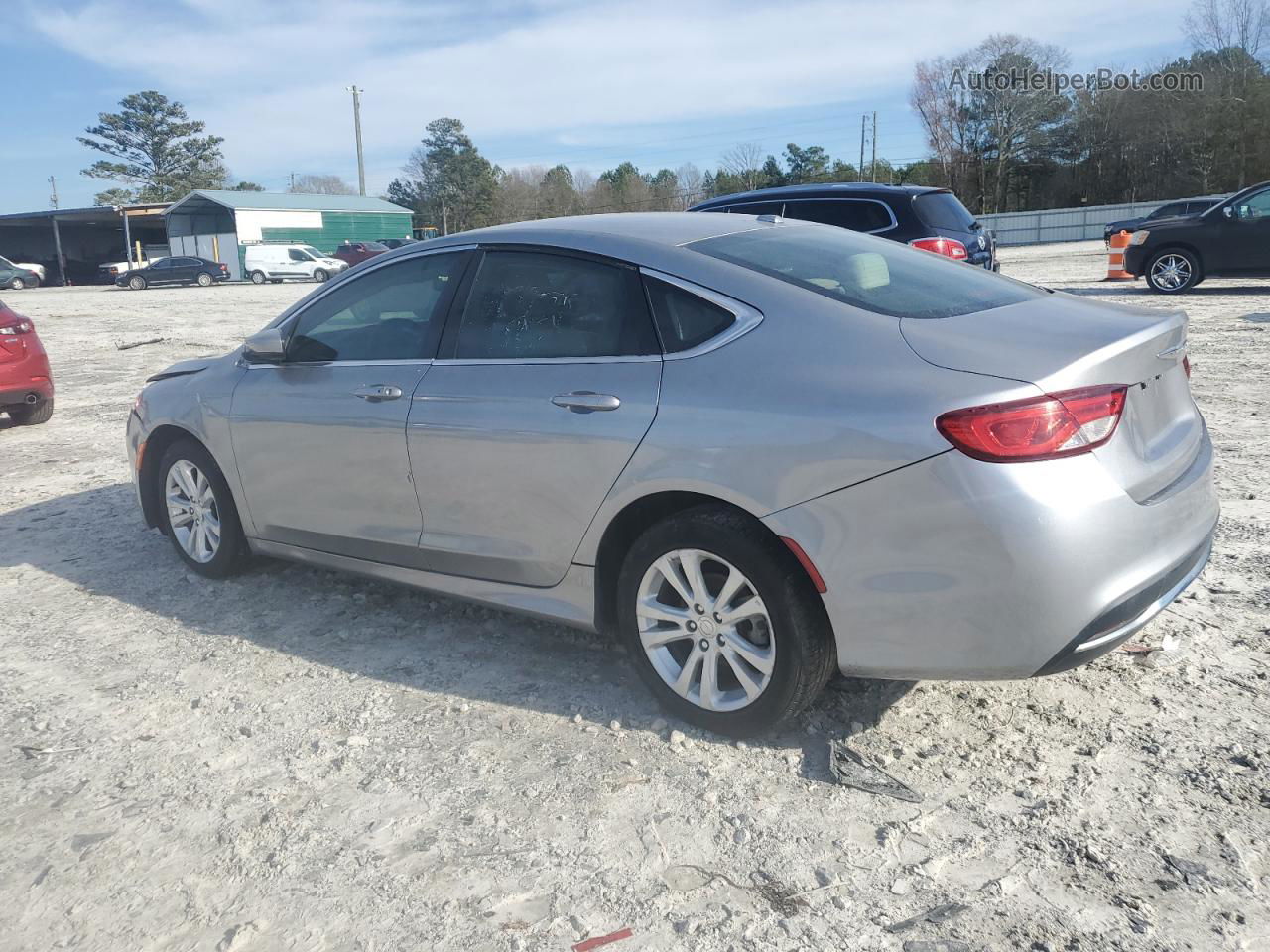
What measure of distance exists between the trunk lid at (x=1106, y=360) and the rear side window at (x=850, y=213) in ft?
27.1

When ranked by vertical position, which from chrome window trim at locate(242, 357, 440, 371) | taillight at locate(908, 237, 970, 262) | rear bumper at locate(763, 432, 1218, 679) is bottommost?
rear bumper at locate(763, 432, 1218, 679)

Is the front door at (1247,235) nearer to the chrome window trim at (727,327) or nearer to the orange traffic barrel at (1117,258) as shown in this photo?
the orange traffic barrel at (1117,258)

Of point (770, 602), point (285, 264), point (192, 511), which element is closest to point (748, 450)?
point (770, 602)

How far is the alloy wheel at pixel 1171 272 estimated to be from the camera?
16.1 metres

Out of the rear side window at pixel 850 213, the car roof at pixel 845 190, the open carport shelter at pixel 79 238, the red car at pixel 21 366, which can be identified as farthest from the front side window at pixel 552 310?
the open carport shelter at pixel 79 238

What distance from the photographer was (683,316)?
3.43 metres

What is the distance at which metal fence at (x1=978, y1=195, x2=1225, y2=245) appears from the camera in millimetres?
48156

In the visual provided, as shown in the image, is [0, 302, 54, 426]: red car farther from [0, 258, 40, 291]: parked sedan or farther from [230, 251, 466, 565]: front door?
[0, 258, 40, 291]: parked sedan

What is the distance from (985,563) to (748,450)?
732mm

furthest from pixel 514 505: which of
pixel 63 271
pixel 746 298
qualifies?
pixel 63 271

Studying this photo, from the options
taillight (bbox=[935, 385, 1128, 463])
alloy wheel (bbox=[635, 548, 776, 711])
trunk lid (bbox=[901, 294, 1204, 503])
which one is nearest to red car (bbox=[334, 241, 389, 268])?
alloy wheel (bbox=[635, 548, 776, 711])

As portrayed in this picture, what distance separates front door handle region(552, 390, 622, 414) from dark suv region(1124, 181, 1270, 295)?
14.9 m

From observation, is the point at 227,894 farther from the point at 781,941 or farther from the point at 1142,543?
the point at 1142,543

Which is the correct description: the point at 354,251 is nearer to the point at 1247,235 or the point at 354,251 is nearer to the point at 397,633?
the point at 1247,235
